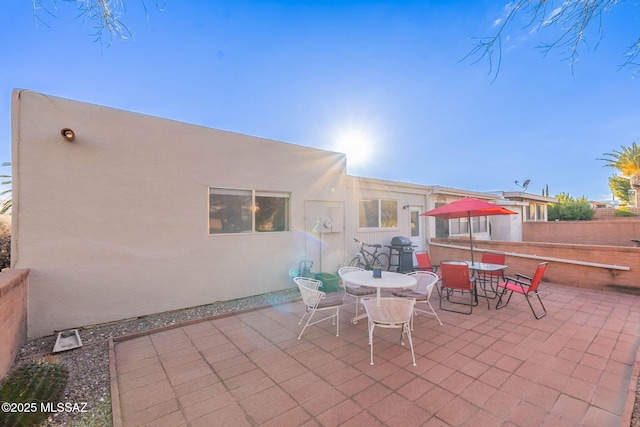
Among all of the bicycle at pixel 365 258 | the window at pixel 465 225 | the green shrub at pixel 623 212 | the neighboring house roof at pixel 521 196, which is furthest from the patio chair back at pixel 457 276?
the green shrub at pixel 623 212

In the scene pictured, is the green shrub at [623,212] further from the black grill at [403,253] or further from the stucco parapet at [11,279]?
the stucco parapet at [11,279]

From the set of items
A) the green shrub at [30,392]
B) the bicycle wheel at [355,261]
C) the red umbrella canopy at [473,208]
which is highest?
the red umbrella canopy at [473,208]

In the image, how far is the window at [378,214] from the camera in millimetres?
8141

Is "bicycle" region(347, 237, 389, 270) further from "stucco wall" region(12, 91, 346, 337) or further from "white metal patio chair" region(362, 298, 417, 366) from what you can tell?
"white metal patio chair" region(362, 298, 417, 366)

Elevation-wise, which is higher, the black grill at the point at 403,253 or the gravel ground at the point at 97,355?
the black grill at the point at 403,253

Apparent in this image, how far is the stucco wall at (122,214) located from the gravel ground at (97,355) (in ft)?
0.75

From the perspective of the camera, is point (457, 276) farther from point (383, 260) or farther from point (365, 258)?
point (383, 260)

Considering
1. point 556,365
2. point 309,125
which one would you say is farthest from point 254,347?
point 309,125

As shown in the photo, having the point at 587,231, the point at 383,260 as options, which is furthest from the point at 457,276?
the point at 587,231

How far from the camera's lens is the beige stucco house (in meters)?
3.87

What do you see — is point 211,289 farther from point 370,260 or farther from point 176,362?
point 370,260

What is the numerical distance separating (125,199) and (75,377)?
8.72ft

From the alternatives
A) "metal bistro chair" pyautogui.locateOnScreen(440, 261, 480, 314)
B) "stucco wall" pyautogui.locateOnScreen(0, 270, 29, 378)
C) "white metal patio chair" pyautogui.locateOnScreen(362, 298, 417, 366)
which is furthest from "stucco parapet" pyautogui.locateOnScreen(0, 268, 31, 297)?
"metal bistro chair" pyautogui.locateOnScreen(440, 261, 480, 314)

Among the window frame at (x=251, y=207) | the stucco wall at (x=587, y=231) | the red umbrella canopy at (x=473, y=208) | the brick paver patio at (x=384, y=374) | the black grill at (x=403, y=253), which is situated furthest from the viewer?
the stucco wall at (x=587, y=231)
